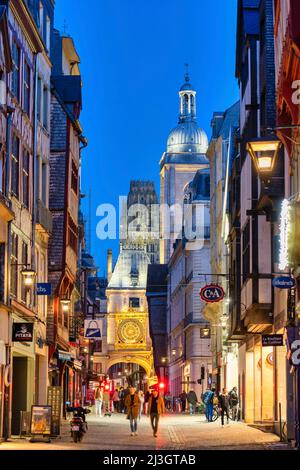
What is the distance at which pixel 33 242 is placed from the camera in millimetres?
41125

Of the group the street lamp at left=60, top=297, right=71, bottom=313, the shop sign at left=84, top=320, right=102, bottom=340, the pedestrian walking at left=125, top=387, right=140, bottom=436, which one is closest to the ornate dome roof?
the shop sign at left=84, top=320, right=102, bottom=340

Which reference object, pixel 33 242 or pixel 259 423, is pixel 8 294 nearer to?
pixel 33 242

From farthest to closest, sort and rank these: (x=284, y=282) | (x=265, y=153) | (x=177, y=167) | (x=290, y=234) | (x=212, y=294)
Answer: (x=177, y=167) → (x=212, y=294) → (x=284, y=282) → (x=290, y=234) → (x=265, y=153)

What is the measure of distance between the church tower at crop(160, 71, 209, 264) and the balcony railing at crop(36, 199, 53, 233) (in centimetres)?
12491

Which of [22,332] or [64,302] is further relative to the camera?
[64,302]

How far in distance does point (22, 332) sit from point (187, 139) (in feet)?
472

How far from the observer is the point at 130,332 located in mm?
181875

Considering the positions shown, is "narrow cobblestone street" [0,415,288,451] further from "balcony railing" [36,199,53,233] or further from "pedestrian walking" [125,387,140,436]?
"balcony railing" [36,199,53,233]

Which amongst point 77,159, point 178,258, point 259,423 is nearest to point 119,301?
point 178,258

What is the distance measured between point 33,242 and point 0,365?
347 inches

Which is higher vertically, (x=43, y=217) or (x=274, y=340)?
Result: (x=43, y=217)

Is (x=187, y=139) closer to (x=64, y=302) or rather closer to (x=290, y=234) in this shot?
(x=64, y=302)

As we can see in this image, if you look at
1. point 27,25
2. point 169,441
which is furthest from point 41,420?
point 27,25
